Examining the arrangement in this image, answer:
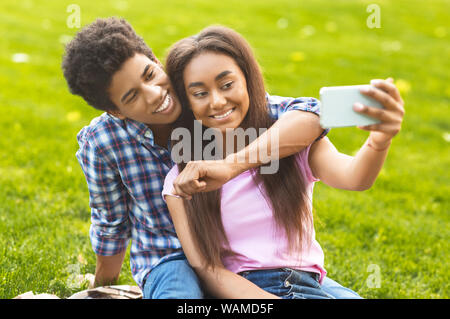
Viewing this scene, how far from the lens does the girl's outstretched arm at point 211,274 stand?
180cm

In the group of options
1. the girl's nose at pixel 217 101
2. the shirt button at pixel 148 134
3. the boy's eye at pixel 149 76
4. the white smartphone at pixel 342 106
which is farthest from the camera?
the shirt button at pixel 148 134

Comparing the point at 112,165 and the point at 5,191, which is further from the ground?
the point at 112,165

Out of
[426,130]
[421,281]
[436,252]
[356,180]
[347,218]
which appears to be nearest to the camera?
[356,180]

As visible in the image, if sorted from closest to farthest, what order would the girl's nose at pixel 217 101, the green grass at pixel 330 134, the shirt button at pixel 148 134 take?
1. the girl's nose at pixel 217 101
2. the shirt button at pixel 148 134
3. the green grass at pixel 330 134

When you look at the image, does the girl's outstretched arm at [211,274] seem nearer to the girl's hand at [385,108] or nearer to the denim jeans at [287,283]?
the denim jeans at [287,283]

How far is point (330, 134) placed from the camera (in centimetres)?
446

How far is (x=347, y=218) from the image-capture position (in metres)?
3.24

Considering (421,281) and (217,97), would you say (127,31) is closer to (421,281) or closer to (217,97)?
(217,97)

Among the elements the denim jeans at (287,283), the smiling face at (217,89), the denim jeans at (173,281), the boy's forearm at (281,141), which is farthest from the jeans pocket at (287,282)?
the smiling face at (217,89)

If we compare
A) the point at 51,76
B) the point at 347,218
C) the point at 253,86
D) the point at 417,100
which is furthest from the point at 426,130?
the point at 51,76

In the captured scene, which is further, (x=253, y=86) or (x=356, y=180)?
(x=253, y=86)

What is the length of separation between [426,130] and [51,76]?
3618 mm

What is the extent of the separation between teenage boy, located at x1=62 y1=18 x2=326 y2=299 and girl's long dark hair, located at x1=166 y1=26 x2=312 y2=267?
A: 87mm

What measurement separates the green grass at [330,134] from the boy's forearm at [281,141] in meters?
0.47
